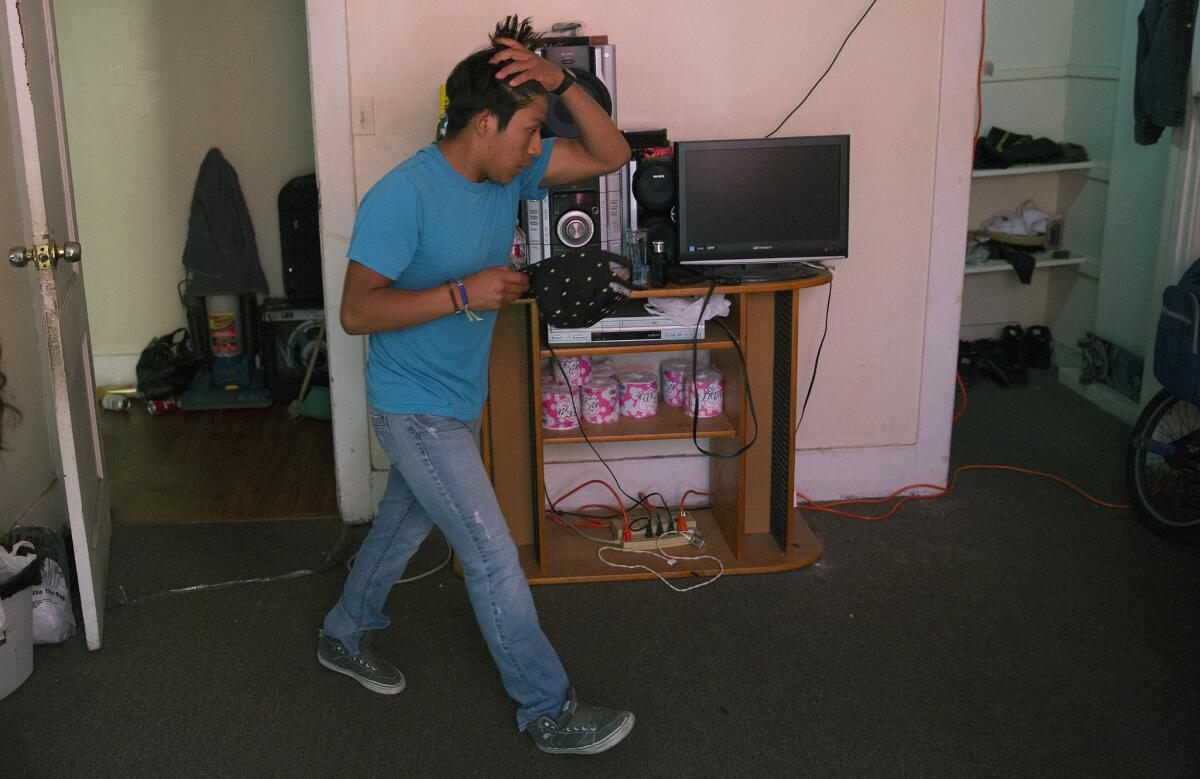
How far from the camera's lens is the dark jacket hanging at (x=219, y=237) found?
16.5 feet

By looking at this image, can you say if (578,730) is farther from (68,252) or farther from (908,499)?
(908,499)

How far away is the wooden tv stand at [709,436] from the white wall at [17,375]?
135cm

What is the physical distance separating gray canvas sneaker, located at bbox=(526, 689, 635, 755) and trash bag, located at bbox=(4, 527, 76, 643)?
128 centimetres

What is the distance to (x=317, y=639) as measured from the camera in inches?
115

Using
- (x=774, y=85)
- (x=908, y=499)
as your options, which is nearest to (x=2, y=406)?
(x=774, y=85)

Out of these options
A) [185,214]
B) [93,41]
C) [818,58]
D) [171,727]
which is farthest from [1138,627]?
[93,41]

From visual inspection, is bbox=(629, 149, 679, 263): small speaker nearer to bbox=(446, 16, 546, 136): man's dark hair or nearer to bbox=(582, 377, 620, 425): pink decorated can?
bbox=(582, 377, 620, 425): pink decorated can

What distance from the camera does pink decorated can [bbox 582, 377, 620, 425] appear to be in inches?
128

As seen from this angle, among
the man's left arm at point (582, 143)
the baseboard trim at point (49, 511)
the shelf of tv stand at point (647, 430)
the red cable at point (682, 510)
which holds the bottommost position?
the red cable at point (682, 510)

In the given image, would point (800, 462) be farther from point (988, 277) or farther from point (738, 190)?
point (988, 277)

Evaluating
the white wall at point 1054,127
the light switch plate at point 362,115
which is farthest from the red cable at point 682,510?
the white wall at point 1054,127

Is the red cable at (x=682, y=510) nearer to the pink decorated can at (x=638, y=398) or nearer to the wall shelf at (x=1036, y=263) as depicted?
the pink decorated can at (x=638, y=398)

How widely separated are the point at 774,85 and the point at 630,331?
0.90m

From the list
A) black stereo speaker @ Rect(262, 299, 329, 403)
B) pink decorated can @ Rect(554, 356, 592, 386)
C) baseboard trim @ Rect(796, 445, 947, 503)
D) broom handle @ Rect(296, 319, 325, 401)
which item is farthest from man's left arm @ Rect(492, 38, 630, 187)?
black stereo speaker @ Rect(262, 299, 329, 403)
